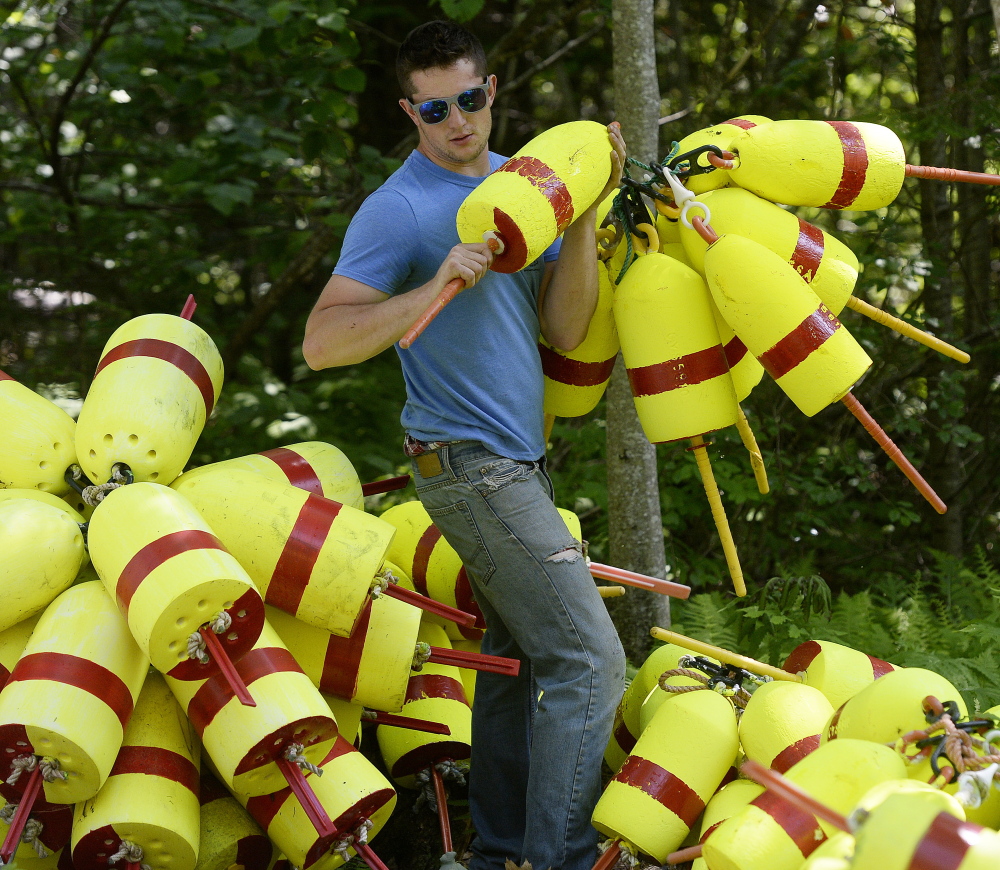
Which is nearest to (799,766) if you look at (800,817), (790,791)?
(800,817)

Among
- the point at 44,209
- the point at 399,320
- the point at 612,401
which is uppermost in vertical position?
the point at 44,209

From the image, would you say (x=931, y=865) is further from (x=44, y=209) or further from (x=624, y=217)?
(x=44, y=209)

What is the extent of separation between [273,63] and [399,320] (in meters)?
3.67

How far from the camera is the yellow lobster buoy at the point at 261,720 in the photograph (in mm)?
2258

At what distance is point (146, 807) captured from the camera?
88.0 inches

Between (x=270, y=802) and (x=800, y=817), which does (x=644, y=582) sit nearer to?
(x=800, y=817)

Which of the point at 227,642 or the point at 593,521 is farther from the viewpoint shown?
the point at 593,521

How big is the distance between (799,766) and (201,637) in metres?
1.29

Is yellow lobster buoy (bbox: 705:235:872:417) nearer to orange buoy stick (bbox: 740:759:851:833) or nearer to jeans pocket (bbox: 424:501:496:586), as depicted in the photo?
jeans pocket (bbox: 424:501:496:586)

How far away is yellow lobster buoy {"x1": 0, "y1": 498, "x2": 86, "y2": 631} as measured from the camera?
2330 millimetres

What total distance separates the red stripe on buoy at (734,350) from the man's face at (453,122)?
0.82m

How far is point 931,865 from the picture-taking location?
1488 millimetres

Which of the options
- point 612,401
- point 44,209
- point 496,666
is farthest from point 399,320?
point 44,209

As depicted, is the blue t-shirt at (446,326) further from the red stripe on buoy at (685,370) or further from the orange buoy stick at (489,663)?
the orange buoy stick at (489,663)
